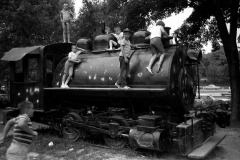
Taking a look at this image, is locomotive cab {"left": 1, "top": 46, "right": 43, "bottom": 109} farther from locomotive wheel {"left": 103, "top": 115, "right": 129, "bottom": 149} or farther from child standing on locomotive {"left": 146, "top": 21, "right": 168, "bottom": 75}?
child standing on locomotive {"left": 146, "top": 21, "right": 168, "bottom": 75}

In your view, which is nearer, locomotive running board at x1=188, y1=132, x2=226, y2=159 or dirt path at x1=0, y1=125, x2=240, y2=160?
locomotive running board at x1=188, y1=132, x2=226, y2=159

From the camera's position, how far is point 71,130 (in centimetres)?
897

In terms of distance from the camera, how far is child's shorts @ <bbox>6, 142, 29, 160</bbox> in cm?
438

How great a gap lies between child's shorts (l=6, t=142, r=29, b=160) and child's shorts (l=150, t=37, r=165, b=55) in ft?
13.6

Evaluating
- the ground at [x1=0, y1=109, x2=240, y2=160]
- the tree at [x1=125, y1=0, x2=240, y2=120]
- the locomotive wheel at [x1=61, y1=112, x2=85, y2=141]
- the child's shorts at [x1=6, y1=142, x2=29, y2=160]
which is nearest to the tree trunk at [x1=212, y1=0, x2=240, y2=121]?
the tree at [x1=125, y1=0, x2=240, y2=120]

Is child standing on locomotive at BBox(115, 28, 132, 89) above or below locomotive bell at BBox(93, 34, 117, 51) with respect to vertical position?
below

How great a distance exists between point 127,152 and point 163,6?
25.6ft

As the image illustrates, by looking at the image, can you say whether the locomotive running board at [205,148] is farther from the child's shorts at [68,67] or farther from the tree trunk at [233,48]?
the tree trunk at [233,48]

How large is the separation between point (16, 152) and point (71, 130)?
4599 millimetres

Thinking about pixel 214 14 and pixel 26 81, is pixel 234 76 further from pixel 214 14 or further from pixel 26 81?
pixel 26 81

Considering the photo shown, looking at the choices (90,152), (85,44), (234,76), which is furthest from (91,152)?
(234,76)

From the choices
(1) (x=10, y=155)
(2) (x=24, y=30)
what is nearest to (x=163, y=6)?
(2) (x=24, y=30)

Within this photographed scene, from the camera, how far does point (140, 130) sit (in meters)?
6.93

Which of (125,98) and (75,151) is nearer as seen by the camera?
(75,151)
